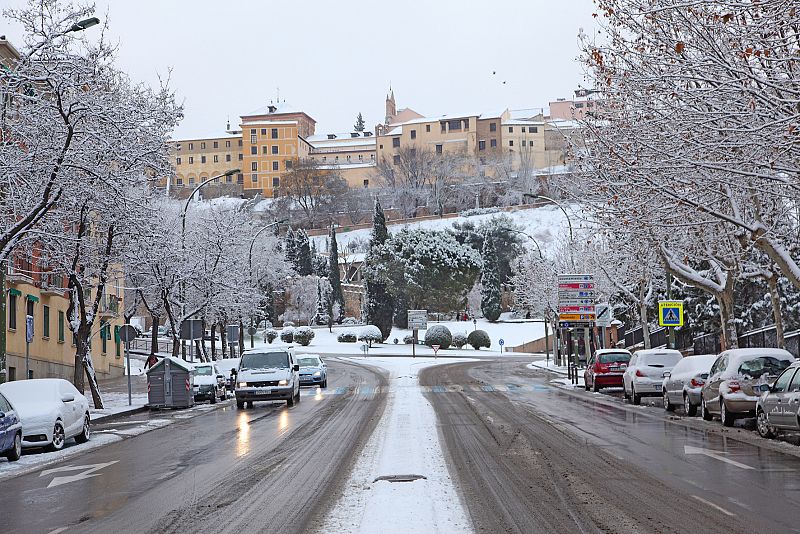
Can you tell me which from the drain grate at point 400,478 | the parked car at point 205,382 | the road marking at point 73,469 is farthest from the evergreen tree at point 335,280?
the drain grate at point 400,478

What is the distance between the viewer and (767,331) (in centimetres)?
3853

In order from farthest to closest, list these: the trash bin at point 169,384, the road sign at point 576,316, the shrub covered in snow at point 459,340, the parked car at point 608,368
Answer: the shrub covered in snow at point 459,340 → the road sign at point 576,316 → the parked car at point 608,368 → the trash bin at point 169,384

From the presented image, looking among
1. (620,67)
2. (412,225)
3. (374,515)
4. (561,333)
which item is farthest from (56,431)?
(412,225)

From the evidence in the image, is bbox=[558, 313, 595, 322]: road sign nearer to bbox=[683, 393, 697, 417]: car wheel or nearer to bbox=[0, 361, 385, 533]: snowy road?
bbox=[683, 393, 697, 417]: car wheel

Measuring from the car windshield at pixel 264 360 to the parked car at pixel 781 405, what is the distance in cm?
1752

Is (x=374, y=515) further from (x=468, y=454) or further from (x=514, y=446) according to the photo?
(x=514, y=446)

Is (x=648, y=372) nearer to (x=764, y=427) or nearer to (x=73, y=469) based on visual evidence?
(x=764, y=427)

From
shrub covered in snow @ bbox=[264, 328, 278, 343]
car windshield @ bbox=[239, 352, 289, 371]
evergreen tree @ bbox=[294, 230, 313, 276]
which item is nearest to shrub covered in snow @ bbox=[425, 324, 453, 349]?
shrub covered in snow @ bbox=[264, 328, 278, 343]

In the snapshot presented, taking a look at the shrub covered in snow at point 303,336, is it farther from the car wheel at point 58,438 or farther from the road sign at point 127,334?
the car wheel at point 58,438

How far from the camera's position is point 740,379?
20.9 m

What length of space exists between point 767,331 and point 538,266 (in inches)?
1431

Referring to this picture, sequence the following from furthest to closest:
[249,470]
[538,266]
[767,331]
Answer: [538,266] < [767,331] < [249,470]

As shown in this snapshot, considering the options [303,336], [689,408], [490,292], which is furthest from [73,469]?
[490,292]

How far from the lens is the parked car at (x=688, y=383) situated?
79.3ft
